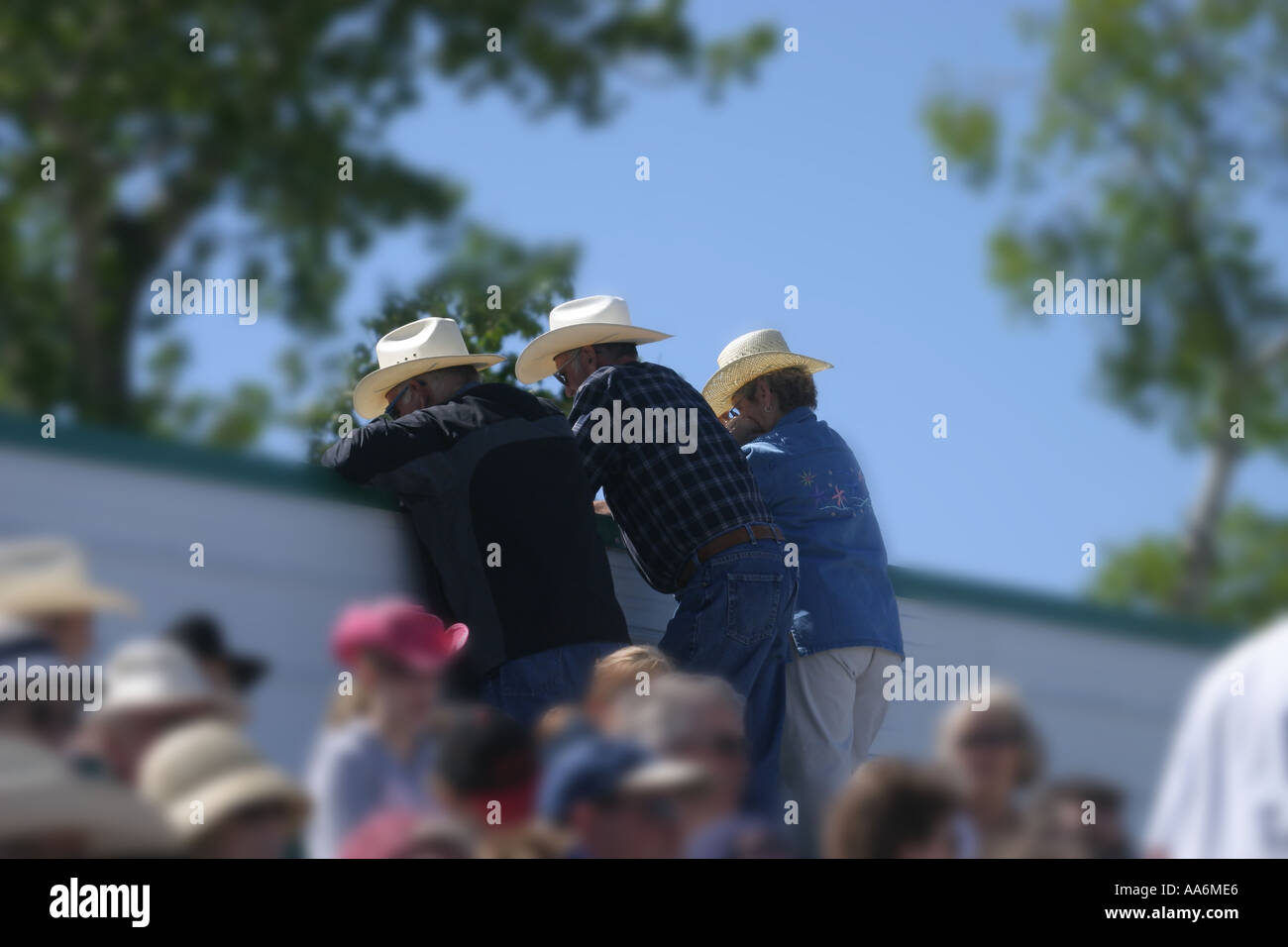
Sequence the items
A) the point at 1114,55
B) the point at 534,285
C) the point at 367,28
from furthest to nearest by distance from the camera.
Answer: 1. the point at 367,28
2. the point at 534,285
3. the point at 1114,55

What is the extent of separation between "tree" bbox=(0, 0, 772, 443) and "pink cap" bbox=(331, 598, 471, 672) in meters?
0.49

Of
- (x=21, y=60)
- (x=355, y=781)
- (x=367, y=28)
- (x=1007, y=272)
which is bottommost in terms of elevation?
(x=355, y=781)

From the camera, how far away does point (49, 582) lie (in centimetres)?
215

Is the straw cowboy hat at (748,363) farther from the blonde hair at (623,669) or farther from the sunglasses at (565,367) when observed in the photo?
the blonde hair at (623,669)

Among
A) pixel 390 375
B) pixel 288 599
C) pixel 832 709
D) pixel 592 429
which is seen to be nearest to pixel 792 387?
pixel 592 429

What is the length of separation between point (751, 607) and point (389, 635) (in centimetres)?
175

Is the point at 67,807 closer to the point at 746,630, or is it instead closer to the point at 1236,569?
the point at 1236,569

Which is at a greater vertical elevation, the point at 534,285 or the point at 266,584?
the point at 534,285

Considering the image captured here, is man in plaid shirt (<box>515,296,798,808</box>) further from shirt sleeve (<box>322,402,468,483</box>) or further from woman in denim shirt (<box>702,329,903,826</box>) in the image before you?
shirt sleeve (<box>322,402,468,483</box>)

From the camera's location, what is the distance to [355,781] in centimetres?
222

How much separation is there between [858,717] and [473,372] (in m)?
1.81
